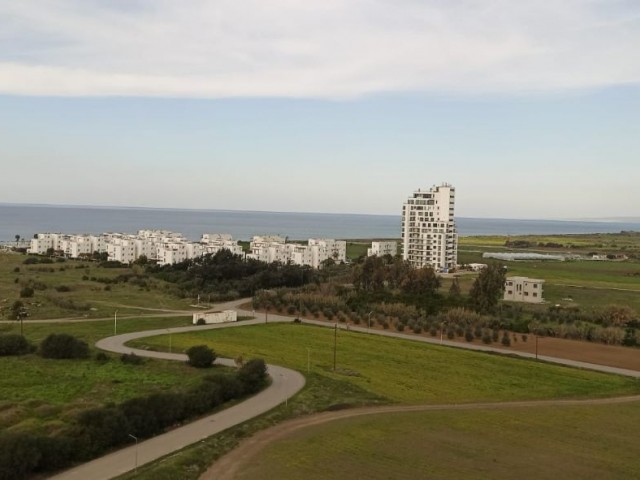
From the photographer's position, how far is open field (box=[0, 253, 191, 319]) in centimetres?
5244

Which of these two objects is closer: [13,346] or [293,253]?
[13,346]

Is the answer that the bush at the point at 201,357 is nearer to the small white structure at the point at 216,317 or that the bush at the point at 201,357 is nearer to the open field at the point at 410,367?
the open field at the point at 410,367

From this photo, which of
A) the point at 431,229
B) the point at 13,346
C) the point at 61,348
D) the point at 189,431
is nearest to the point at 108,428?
the point at 189,431

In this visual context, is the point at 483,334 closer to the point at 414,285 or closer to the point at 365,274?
Answer: the point at 414,285

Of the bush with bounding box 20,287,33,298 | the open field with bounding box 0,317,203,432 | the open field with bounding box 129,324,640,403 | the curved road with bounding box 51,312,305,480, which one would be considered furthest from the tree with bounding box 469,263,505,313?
the bush with bounding box 20,287,33,298

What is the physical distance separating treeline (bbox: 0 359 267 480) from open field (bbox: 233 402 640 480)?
441cm

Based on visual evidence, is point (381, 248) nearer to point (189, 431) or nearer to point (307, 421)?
point (307, 421)

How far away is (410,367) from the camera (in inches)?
Answer: 1374

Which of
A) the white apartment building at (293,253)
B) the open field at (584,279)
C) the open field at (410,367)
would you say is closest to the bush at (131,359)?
the open field at (410,367)

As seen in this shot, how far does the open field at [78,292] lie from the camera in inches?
2064

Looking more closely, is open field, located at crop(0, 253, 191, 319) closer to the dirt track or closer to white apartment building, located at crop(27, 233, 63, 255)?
white apartment building, located at crop(27, 233, 63, 255)

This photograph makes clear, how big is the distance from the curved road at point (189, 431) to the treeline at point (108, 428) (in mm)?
441

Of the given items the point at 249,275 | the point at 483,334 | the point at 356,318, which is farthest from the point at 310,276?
the point at 483,334

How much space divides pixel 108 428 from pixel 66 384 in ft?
32.2
